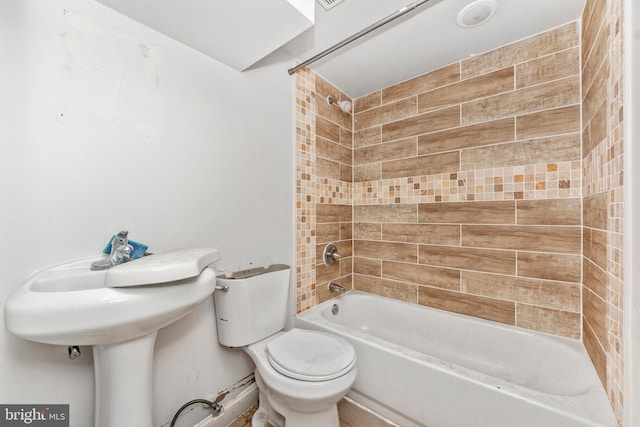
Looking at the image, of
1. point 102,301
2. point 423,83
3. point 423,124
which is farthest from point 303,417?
point 423,83

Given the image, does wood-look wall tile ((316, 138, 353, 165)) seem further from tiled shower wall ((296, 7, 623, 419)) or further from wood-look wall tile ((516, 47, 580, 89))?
wood-look wall tile ((516, 47, 580, 89))

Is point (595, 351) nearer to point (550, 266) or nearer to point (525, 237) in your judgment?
point (550, 266)

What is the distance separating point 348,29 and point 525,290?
6.08 ft

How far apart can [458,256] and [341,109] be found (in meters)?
1.47

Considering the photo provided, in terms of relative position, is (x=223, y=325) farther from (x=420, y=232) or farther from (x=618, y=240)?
(x=618, y=240)

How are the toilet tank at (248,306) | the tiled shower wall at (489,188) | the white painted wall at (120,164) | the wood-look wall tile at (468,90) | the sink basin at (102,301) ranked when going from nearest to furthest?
the sink basin at (102,301) < the white painted wall at (120,164) < the tiled shower wall at (489,188) < the toilet tank at (248,306) < the wood-look wall tile at (468,90)

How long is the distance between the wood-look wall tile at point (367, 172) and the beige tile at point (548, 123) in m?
0.93

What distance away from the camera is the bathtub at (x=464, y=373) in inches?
37.0

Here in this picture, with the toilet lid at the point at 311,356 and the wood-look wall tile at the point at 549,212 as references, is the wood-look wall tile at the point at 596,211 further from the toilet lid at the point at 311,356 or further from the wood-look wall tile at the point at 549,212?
the toilet lid at the point at 311,356

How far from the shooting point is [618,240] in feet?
2.81

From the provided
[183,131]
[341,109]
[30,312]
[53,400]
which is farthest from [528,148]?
[53,400]

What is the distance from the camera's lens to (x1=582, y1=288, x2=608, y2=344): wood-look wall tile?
3.32ft

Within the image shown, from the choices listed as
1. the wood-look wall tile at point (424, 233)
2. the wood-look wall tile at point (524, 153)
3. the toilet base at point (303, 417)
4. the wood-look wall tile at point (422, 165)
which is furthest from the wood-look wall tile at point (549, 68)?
the toilet base at point (303, 417)

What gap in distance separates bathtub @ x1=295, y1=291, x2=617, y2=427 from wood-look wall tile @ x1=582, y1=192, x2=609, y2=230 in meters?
0.66
